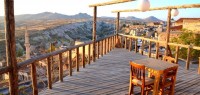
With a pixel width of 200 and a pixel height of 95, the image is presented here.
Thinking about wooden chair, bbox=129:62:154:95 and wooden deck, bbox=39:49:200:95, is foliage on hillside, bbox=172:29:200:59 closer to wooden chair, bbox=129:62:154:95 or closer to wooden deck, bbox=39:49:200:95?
wooden deck, bbox=39:49:200:95

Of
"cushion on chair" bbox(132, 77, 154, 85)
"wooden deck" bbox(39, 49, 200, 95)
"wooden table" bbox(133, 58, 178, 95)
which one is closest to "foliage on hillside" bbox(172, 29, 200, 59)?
"wooden deck" bbox(39, 49, 200, 95)

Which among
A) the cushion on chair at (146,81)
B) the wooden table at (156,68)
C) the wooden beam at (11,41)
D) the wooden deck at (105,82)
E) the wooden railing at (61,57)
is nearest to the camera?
the wooden beam at (11,41)

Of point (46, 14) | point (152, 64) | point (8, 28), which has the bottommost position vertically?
point (152, 64)

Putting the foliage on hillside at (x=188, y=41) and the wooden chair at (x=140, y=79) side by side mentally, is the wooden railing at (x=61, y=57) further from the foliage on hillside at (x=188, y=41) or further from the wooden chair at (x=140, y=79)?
the foliage on hillside at (x=188, y=41)

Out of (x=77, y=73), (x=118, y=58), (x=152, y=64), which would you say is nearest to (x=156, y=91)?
(x=152, y=64)

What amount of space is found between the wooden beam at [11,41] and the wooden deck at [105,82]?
48.4 inches

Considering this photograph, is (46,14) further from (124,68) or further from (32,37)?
(124,68)

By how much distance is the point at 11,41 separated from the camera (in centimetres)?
308

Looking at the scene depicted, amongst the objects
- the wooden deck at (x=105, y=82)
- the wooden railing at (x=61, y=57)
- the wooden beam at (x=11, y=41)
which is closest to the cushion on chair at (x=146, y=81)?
the wooden deck at (x=105, y=82)

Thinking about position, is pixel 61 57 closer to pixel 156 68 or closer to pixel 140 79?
pixel 140 79

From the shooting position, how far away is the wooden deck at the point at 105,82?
4574 millimetres

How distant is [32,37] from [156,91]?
65664 millimetres

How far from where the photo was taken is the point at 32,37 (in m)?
65.1

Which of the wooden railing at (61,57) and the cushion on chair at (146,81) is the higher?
the wooden railing at (61,57)
